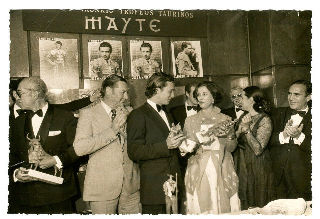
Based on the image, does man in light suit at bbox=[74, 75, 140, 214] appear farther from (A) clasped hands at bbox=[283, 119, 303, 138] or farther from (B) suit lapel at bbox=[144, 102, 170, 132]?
(A) clasped hands at bbox=[283, 119, 303, 138]

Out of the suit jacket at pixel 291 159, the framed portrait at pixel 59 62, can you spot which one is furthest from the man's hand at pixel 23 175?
the suit jacket at pixel 291 159

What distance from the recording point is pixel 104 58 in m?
3.94

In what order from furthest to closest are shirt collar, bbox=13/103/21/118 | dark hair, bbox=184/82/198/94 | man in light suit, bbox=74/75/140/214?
dark hair, bbox=184/82/198/94 → shirt collar, bbox=13/103/21/118 → man in light suit, bbox=74/75/140/214

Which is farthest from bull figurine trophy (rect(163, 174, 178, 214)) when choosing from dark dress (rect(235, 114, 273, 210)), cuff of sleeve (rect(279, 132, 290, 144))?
cuff of sleeve (rect(279, 132, 290, 144))

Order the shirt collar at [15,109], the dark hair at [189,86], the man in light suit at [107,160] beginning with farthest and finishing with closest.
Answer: the dark hair at [189,86] → the shirt collar at [15,109] → the man in light suit at [107,160]

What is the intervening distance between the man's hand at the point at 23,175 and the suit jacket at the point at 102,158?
1.58ft

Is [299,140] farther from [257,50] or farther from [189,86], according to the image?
[189,86]

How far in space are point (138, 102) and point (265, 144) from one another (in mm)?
1224

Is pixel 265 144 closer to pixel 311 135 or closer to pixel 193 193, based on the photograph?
pixel 311 135

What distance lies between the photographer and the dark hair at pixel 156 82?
12.7 ft

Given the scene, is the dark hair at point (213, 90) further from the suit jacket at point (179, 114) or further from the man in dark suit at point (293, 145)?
the man in dark suit at point (293, 145)

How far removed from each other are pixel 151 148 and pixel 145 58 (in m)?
0.84

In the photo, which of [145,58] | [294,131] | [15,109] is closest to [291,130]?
[294,131]

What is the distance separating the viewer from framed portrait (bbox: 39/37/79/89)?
12.7ft
